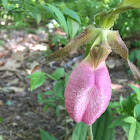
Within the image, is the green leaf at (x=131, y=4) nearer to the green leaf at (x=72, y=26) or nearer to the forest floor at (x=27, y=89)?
the green leaf at (x=72, y=26)

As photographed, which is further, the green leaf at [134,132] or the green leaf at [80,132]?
the green leaf at [80,132]

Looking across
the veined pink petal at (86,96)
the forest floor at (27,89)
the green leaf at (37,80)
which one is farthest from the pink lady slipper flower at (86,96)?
the forest floor at (27,89)

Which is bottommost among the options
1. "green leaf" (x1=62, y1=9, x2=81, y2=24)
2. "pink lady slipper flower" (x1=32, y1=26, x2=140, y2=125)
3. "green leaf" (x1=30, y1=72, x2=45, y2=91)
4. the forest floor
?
the forest floor

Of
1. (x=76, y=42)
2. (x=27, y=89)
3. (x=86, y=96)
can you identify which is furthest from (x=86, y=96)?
(x=27, y=89)

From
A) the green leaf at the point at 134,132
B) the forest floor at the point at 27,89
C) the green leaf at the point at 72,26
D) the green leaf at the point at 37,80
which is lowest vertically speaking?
the forest floor at the point at 27,89

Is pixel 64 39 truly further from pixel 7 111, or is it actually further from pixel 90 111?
pixel 90 111

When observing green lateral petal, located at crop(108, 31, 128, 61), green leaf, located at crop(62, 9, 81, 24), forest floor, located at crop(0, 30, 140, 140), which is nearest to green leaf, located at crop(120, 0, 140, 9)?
green lateral petal, located at crop(108, 31, 128, 61)

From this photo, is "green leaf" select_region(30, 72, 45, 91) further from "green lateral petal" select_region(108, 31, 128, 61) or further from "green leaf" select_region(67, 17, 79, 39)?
"green lateral petal" select_region(108, 31, 128, 61)
